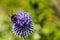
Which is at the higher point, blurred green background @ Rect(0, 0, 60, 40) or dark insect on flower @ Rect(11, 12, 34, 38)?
dark insect on flower @ Rect(11, 12, 34, 38)

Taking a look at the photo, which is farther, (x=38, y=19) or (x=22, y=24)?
(x=38, y=19)

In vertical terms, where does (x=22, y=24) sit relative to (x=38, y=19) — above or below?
above

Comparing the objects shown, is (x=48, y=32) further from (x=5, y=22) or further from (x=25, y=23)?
(x=25, y=23)

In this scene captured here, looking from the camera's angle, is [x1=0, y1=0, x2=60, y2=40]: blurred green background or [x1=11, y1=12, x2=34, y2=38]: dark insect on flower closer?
[x1=11, y1=12, x2=34, y2=38]: dark insect on flower
